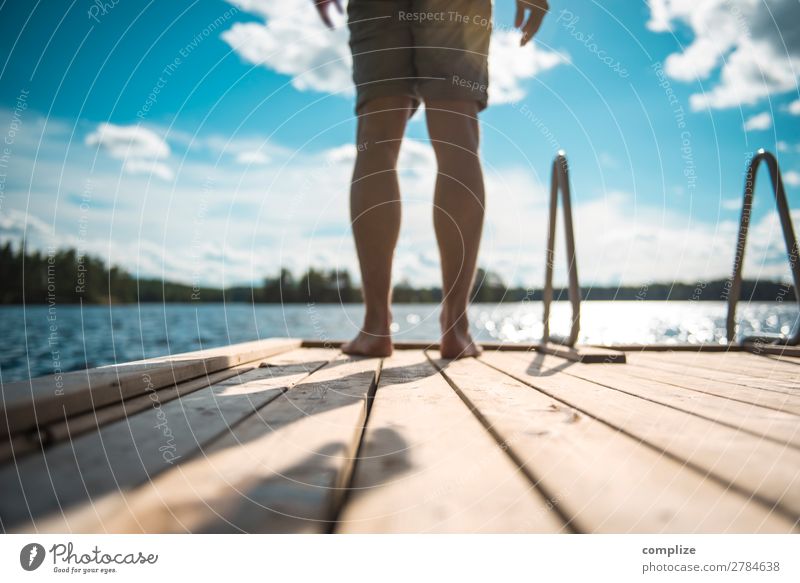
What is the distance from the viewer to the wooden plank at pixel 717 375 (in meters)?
0.97

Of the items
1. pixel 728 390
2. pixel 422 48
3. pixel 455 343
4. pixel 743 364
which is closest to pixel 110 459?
pixel 728 390

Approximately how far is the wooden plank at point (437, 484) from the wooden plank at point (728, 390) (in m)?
0.50

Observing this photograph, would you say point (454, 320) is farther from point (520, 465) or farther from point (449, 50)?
point (520, 465)

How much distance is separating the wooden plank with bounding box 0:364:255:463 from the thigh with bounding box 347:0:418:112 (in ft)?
3.85

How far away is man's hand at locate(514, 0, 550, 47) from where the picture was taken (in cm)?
170

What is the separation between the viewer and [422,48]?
1.58m

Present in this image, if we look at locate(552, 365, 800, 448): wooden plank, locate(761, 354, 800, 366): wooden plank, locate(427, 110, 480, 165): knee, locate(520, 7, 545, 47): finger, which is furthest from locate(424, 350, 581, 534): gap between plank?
locate(520, 7, 545, 47): finger

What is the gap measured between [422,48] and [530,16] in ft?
1.49

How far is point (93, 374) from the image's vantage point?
742 millimetres

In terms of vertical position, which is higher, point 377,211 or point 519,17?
point 519,17

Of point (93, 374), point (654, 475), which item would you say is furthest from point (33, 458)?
point (654, 475)

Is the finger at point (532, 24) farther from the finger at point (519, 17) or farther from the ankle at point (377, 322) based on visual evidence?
the ankle at point (377, 322)

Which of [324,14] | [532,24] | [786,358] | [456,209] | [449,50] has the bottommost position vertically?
[786,358]

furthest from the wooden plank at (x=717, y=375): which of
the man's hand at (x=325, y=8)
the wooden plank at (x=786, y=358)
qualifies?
the man's hand at (x=325, y=8)
